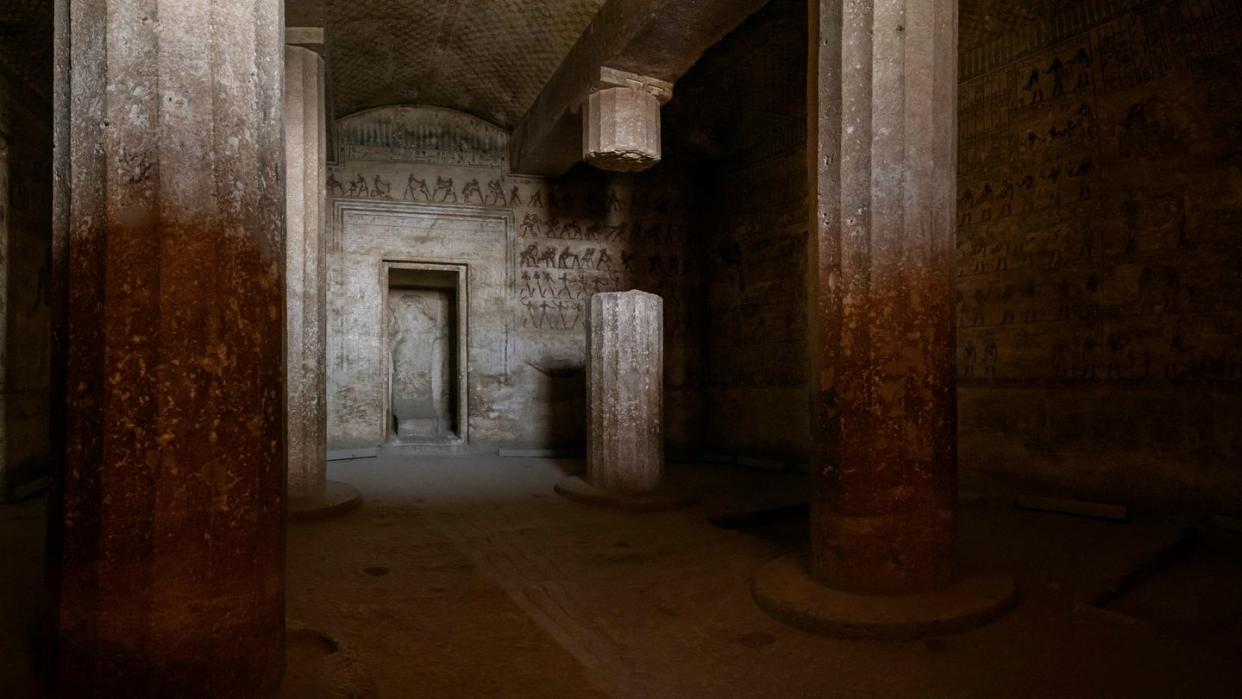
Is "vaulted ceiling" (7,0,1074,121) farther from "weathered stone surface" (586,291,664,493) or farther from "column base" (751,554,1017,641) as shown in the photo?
"column base" (751,554,1017,641)

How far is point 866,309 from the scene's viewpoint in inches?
147

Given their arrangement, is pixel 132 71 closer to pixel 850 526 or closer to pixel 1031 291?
pixel 850 526

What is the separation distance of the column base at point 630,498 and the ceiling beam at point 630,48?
12.9ft

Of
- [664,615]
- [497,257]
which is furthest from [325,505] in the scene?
[497,257]

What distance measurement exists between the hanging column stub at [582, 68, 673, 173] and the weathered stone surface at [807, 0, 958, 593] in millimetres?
3367

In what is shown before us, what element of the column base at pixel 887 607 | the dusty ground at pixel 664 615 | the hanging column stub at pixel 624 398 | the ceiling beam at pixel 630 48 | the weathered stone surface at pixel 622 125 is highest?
the ceiling beam at pixel 630 48

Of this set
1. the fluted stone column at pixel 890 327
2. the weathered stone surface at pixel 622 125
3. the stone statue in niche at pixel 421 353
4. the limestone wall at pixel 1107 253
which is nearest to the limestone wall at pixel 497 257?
the stone statue in niche at pixel 421 353

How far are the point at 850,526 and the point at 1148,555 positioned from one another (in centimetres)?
230

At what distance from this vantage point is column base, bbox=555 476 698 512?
6473mm

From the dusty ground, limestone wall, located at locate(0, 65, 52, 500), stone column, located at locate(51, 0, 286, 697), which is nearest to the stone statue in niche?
limestone wall, located at locate(0, 65, 52, 500)

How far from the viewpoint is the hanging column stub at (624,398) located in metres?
6.95

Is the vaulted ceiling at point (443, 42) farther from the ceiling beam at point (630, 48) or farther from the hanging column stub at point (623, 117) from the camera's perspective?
the hanging column stub at point (623, 117)

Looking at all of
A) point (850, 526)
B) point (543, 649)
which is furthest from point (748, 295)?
point (543, 649)

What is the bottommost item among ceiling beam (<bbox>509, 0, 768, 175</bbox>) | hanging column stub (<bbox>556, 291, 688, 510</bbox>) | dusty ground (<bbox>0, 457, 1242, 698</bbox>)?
dusty ground (<bbox>0, 457, 1242, 698</bbox>)
